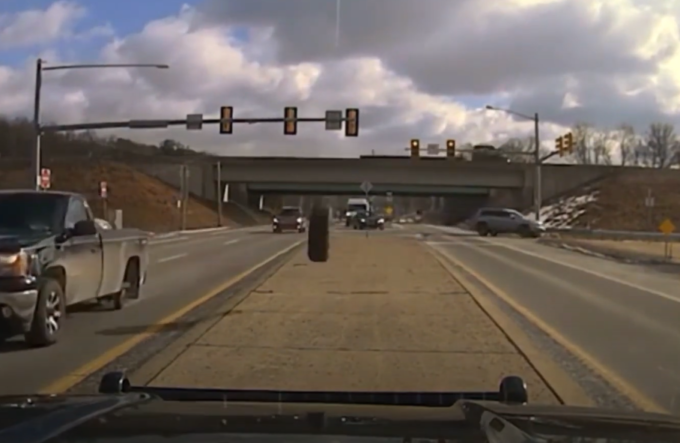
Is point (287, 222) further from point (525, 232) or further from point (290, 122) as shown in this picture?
point (290, 122)

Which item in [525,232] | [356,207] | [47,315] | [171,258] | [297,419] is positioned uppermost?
[356,207]

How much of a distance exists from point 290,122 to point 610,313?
27.6 m

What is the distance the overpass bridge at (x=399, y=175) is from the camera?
95562 millimetres

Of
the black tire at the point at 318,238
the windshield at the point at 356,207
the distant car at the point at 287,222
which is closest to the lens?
the black tire at the point at 318,238

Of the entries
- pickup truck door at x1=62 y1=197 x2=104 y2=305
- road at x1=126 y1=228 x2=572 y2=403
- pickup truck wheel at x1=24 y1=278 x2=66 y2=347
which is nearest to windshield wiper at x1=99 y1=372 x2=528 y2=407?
road at x1=126 y1=228 x2=572 y2=403

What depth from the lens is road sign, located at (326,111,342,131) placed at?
1695 inches

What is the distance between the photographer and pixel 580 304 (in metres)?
17.9

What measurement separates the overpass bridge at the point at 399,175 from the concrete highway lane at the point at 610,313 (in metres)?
63.2

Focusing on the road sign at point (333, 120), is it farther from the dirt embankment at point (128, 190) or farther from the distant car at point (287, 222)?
the dirt embankment at point (128, 190)

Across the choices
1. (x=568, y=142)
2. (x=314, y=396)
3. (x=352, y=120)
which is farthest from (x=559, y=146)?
(x=314, y=396)

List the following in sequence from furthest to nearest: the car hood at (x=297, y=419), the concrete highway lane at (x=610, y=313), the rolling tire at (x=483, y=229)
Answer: the rolling tire at (x=483, y=229) < the concrete highway lane at (x=610, y=313) < the car hood at (x=297, y=419)

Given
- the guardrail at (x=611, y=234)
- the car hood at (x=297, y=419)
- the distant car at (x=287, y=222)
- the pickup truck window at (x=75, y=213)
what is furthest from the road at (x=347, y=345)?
the distant car at (x=287, y=222)

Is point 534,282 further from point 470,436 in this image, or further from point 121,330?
point 470,436

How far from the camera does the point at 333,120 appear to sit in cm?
4319
